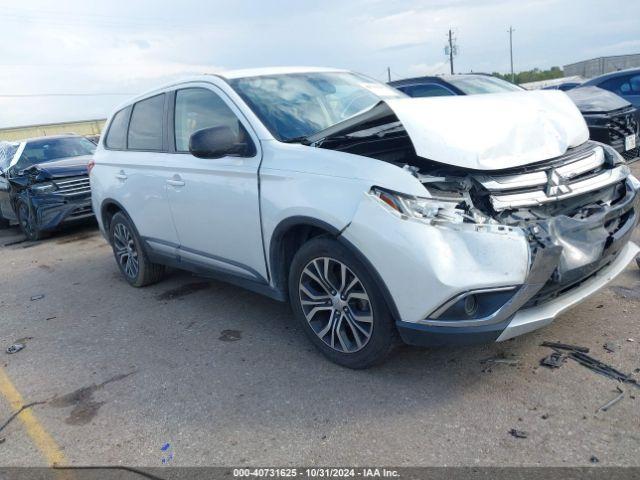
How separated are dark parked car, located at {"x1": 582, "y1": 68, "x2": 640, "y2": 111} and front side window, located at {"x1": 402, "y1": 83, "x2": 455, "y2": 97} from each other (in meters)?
3.94

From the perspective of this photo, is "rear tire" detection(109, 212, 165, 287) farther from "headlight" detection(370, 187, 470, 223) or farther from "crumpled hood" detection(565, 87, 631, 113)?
"crumpled hood" detection(565, 87, 631, 113)

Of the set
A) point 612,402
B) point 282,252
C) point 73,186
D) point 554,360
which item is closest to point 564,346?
point 554,360

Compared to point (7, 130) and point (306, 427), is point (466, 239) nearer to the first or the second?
point (306, 427)

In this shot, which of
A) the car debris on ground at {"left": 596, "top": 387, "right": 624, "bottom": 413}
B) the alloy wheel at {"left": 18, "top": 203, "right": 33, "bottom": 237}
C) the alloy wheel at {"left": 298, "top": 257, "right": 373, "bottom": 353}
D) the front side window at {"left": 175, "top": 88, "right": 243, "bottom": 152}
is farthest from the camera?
the alloy wheel at {"left": 18, "top": 203, "right": 33, "bottom": 237}

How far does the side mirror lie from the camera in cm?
361

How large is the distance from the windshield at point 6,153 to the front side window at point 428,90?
23.8 feet

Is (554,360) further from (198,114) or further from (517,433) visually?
(198,114)

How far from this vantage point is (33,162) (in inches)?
381

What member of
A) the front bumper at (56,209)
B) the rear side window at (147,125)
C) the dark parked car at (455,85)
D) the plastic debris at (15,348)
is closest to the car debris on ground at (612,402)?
the rear side window at (147,125)

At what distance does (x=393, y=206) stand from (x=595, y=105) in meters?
6.38

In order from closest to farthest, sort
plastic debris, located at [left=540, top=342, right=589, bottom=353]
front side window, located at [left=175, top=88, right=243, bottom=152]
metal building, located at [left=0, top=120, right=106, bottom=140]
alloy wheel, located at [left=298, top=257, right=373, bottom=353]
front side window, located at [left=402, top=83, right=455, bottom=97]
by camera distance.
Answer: alloy wheel, located at [left=298, top=257, right=373, bottom=353]
plastic debris, located at [left=540, top=342, right=589, bottom=353]
front side window, located at [left=175, top=88, right=243, bottom=152]
front side window, located at [left=402, top=83, right=455, bottom=97]
metal building, located at [left=0, top=120, right=106, bottom=140]

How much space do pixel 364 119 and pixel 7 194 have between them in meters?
8.50

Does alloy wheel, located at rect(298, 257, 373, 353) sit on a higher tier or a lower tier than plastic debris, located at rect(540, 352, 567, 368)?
higher

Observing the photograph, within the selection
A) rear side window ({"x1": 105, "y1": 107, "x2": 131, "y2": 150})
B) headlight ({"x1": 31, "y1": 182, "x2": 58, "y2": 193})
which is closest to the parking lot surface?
rear side window ({"x1": 105, "y1": 107, "x2": 131, "y2": 150})
